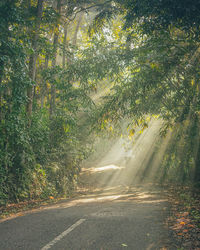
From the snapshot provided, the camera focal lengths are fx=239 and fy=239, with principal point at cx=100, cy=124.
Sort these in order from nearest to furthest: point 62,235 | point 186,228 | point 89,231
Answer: point 62,235
point 89,231
point 186,228

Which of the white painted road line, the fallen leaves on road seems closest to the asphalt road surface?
the white painted road line

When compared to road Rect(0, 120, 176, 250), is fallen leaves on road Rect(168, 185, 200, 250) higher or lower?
lower

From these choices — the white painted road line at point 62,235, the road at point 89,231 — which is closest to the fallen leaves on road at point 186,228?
the road at point 89,231

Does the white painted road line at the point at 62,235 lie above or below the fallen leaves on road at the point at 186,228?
above

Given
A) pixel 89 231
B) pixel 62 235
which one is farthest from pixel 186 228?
pixel 62 235

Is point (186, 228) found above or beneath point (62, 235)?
beneath

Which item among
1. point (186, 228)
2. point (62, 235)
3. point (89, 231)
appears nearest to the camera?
point (62, 235)

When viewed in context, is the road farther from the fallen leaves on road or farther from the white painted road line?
the fallen leaves on road

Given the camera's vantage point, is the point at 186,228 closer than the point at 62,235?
No

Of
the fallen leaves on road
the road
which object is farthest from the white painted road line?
the fallen leaves on road

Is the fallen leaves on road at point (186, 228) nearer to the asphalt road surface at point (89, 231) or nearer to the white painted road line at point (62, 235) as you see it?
the asphalt road surface at point (89, 231)

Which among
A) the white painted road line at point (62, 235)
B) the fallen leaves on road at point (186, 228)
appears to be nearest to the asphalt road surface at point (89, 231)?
the white painted road line at point (62, 235)

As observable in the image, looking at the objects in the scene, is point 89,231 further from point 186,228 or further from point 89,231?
point 186,228

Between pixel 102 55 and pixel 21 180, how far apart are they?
634cm
